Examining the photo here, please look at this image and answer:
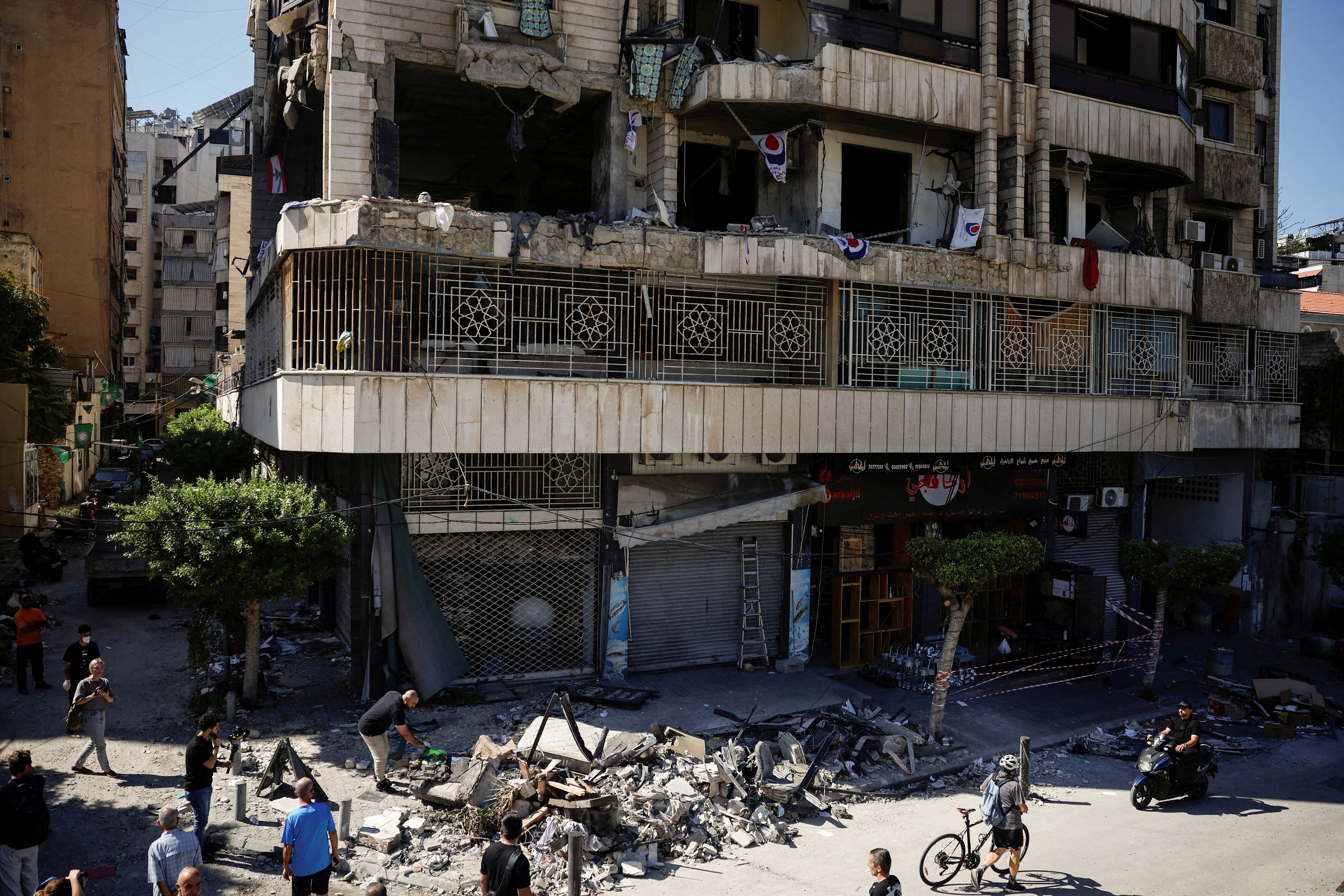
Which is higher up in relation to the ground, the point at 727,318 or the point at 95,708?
the point at 727,318

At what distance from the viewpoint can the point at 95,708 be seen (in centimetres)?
1084

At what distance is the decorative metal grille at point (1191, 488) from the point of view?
910 inches

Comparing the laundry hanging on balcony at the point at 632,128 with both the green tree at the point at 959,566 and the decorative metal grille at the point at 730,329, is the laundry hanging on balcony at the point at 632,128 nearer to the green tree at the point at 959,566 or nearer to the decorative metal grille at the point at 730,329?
the decorative metal grille at the point at 730,329

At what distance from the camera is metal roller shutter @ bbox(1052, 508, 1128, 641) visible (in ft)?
66.3

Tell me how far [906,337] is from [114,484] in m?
38.3

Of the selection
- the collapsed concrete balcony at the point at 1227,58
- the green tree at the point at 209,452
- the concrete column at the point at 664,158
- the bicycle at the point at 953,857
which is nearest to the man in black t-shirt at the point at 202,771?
the bicycle at the point at 953,857

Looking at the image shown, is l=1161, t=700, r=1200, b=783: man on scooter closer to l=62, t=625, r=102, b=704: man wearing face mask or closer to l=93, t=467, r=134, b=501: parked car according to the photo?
l=62, t=625, r=102, b=704: man wearing face mask

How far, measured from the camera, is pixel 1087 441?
18766 mm

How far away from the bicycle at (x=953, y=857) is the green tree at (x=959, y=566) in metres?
3.48

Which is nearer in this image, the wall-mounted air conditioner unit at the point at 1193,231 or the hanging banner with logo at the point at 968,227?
the hanging banner with logo at the point at 968,227

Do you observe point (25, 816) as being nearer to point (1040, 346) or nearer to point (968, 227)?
point (968, 227)

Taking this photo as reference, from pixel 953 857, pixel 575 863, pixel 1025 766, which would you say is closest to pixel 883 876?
pixel 953 857

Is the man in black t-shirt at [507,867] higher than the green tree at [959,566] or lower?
lower

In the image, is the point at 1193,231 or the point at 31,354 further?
the point at 31,354
